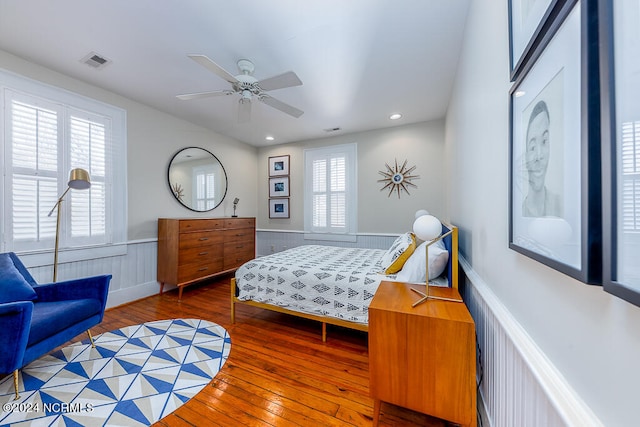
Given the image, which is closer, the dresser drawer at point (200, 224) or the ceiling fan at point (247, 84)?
the ceiling fan at point (247, 84)

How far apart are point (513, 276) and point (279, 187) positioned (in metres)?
4.65

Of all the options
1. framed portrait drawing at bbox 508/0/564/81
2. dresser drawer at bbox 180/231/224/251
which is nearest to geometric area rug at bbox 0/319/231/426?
dresser drawer at bbox 180/231/224/251

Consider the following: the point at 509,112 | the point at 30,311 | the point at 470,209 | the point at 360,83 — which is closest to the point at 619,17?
the point at 509,112

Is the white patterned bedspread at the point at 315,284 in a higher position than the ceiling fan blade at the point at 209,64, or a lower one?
lower

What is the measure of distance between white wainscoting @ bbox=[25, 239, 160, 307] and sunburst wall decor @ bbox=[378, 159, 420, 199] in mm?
3818

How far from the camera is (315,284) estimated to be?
2260mm

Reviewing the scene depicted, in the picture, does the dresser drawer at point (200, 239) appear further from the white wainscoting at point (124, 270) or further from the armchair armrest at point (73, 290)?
the armchair armrest at point (73, 290)

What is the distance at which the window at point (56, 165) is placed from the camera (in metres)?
2.35

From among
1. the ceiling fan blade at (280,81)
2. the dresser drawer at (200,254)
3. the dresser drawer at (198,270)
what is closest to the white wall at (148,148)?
the dresser drawer at (200,254)

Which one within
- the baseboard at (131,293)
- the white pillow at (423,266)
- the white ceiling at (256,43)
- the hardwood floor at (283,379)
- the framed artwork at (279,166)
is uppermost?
the white ceiling at (256,43)

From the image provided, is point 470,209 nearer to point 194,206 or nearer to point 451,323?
point 451,323

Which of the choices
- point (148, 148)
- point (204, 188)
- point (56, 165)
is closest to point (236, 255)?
point (204, 188)

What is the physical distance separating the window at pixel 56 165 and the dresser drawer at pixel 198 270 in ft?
2.84

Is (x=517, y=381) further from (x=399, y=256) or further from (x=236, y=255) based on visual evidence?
(x=236, y=255)
